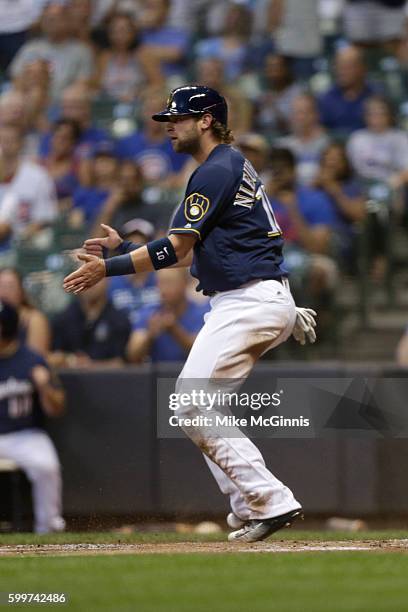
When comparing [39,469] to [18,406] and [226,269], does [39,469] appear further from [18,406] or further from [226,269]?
[226,269]

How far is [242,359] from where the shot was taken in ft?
19.6

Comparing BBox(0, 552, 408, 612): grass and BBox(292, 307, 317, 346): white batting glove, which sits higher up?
BBox(292, 307, 317, 346): white batting glove

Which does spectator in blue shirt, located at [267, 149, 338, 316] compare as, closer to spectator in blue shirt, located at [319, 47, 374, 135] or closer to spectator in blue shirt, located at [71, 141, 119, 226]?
spectator in blue shirt, located at [319, 47, 374, 135]

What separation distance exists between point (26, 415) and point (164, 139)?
3.24 m

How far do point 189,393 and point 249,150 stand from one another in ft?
14.8

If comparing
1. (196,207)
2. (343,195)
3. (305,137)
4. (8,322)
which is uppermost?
(196,207)

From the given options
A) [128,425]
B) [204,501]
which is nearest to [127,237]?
[128,425]

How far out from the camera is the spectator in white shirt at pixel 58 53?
12766mm

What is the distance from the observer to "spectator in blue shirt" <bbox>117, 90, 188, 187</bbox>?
11078 millimetres

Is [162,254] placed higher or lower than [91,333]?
higher

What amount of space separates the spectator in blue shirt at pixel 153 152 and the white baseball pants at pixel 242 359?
16.1 ft

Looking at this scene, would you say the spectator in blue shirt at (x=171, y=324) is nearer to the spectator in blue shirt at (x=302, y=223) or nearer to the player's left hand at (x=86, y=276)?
the spectator in blue shirt at (x=302, y=223)

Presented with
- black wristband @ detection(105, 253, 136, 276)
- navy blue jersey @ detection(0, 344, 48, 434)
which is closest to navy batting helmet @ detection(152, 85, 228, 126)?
black wristband @ detection(105, 253, 136, 276)

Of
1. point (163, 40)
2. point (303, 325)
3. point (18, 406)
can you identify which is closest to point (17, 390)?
point (18, 406)
